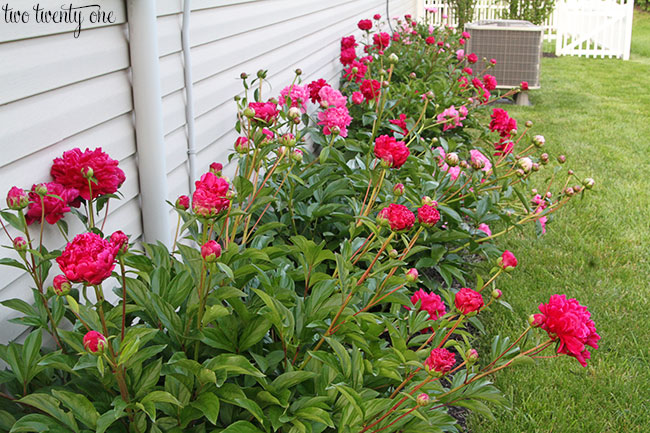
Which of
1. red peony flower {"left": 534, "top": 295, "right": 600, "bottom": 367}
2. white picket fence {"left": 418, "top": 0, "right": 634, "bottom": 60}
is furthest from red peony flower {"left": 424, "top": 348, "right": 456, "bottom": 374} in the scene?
white picket fence {"left": 418, "top": 0, "right": 634, "bottom": 60}

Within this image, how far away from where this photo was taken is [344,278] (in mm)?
1418

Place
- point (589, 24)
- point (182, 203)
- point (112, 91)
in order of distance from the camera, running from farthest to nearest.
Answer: point (589, 24) → point (112, 91) → point (182, 203)

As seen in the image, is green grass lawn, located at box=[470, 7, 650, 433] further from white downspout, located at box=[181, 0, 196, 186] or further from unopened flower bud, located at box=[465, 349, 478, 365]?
white downspout, located at box=[181, 0, 196, 186]

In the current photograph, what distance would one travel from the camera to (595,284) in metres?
3.08

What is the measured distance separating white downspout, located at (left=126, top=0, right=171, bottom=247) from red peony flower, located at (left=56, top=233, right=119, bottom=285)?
0.81m

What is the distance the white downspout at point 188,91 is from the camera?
2051 millimetres

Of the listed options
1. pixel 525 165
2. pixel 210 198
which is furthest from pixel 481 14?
pixel 210 198

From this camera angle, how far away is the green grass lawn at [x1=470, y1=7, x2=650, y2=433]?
2.16 metres

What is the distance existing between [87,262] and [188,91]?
1212mm

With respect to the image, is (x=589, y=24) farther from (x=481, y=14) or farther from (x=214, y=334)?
(x=214, y=334)

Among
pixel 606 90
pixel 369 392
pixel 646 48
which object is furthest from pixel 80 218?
pixel 646 48

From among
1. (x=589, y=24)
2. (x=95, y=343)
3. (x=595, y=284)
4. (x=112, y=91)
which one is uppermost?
(x=112, y=91)

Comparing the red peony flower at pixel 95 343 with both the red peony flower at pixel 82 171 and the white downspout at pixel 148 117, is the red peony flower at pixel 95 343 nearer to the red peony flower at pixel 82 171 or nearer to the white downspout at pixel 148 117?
the red peony flower at pixel 82 171

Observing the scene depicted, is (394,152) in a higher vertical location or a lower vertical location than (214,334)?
higher
